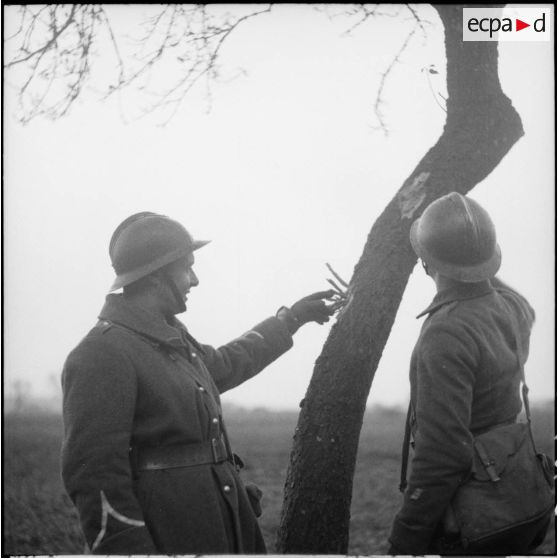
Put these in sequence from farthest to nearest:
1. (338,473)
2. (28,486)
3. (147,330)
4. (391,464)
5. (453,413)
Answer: (391,464) → (28,486) → (338,473) → (147,330) → (453,413)

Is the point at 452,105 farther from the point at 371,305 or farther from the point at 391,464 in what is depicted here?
the point at 391,464

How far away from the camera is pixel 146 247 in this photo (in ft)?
9.61

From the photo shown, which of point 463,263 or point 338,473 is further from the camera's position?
point 338,473

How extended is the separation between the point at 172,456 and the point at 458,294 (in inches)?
45.7

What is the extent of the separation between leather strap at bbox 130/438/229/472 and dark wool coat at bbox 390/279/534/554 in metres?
0.70

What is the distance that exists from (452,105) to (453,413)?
153 cm

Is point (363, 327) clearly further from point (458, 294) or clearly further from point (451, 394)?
point (451, 394)

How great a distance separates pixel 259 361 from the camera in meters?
3.32

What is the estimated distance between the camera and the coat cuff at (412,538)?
2.65m

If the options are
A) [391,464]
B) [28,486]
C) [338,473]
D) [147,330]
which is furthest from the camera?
[391,464]

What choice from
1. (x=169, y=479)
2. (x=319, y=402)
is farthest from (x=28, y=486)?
(x=319, y=402)

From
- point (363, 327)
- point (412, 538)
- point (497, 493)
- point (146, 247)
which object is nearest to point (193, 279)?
point (146, 247)

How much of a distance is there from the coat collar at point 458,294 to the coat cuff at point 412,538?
2.40ft

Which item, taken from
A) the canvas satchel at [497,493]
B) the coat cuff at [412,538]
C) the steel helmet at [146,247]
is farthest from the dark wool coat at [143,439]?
the canvas satchel at [497,493]
